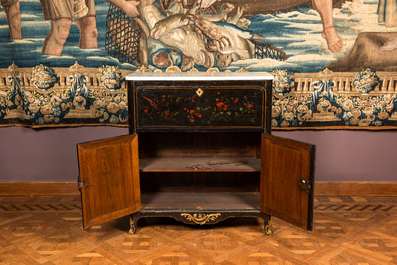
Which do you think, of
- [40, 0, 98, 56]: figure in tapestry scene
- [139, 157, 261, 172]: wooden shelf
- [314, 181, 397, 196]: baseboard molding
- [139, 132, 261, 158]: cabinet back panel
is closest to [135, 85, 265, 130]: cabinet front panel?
[139, 157, 261, 172]: wooden shelf

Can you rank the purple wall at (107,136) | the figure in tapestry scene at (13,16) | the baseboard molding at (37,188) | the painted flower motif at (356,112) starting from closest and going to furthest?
the figure in tapestry scene at (13,16) < the painted flower motif at (356,112) < the purple wall at (107,136) < the baseboard molding at (37,188)

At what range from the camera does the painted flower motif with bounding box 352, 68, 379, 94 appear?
3855mm

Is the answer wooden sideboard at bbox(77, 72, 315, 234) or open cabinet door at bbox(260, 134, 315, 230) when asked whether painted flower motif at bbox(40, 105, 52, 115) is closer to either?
wooden sideboard at bbox(77, 72, 315, 234)

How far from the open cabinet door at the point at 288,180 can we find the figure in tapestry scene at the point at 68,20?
1920mm

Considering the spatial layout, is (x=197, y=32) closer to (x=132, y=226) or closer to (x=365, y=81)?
(x=365, y=81)

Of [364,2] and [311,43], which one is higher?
[364,2]

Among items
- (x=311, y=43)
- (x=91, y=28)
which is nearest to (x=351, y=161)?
(x=311, y=43)

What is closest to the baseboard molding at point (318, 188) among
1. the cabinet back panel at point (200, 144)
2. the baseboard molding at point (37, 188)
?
the baseboard molding at point (37, 188)

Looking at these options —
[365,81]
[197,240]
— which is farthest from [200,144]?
[365,81]

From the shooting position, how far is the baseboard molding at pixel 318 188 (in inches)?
163

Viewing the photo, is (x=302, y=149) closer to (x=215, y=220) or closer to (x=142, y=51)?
(x=215, y=220)

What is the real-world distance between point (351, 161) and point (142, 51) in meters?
2.34

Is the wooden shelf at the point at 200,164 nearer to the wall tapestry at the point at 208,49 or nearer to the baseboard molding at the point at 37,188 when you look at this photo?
the wall tapestry at the point at 208,49

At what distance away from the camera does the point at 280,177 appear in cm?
304
